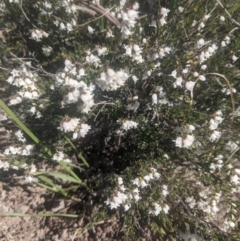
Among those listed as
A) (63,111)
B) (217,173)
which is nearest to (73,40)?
(63,111)

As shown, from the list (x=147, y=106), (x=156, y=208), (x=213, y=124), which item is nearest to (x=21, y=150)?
(x=147, y=106)

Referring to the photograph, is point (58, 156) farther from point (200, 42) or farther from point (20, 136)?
point (200, 42)

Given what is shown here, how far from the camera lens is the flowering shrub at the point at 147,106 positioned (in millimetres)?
3068

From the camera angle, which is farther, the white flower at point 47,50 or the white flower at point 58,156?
the white flower at point 47,50

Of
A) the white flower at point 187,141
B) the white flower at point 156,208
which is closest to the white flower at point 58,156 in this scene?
the white flower at point 156,208

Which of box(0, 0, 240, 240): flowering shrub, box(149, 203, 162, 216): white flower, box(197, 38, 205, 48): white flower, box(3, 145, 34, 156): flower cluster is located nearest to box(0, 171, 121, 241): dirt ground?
box(0, 0, 240, 240): flowering shrub

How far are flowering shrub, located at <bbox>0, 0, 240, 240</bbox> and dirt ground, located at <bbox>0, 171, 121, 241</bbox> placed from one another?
33 cm

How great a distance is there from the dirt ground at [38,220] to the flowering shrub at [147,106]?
33cm

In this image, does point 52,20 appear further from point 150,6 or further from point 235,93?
point 235,93

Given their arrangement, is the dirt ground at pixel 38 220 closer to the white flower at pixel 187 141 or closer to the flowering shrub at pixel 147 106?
the flowering shrub at pixel 147 106

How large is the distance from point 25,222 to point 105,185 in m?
1.30

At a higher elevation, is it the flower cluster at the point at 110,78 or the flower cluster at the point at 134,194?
the flower cluster at the point at 110,78

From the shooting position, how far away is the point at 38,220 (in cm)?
407

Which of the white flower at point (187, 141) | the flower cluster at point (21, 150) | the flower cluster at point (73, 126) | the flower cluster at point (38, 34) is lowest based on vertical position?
the white flower at point (187, 141)
